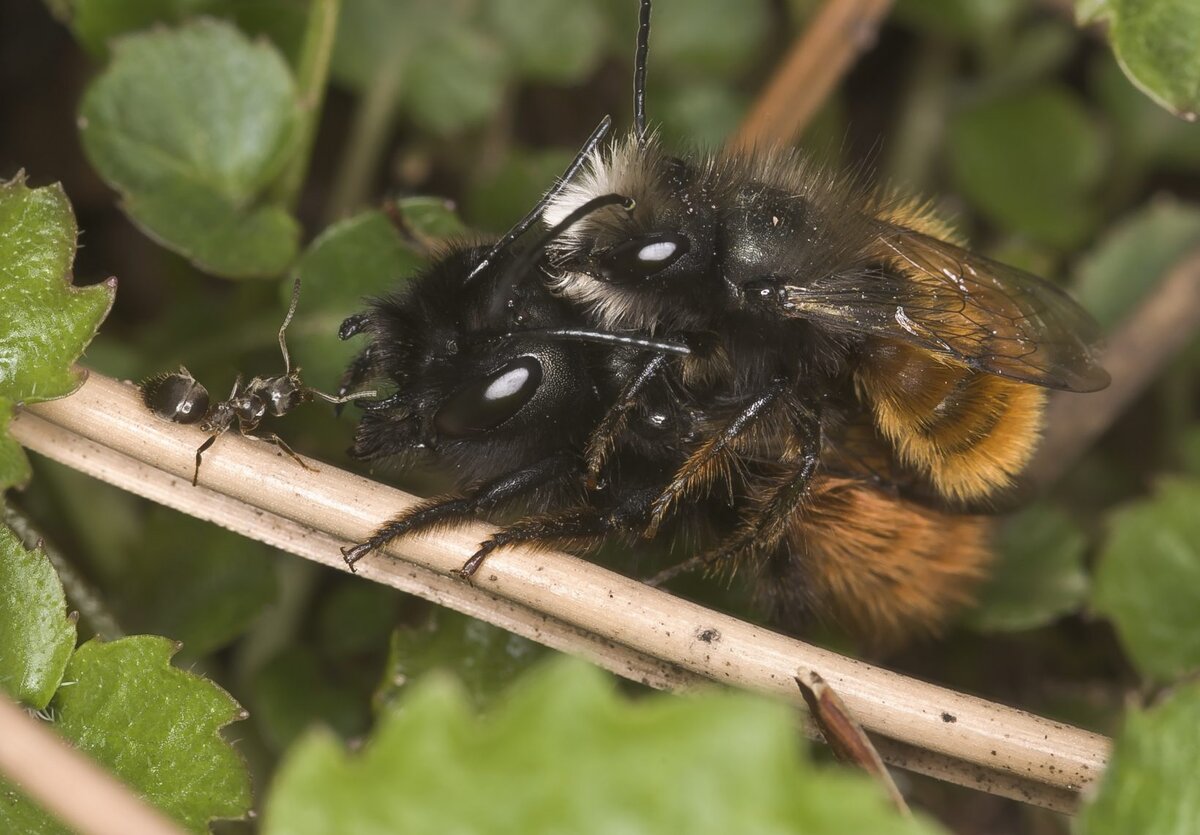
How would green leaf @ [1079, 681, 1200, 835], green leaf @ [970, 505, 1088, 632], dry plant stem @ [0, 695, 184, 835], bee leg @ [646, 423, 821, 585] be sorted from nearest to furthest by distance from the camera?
dry plant stem @ [0, 695, 184, 835]
green leaf @ [1079, 681, 1200, 835]
bee leg @ [646, 423, 821, 585]
green leaf @ [970, 505, 1088, 632]

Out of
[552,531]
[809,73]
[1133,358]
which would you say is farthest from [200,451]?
[1133,358]

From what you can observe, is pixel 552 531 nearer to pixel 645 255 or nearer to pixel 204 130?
pixel 645 255

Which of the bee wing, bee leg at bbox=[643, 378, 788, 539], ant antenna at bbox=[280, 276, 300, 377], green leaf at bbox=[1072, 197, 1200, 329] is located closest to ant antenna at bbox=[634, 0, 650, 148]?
the bee wing

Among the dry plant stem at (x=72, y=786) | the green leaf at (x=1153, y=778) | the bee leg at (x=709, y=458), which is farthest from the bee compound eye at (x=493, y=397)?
the green leaf at (x=1153, y=778)

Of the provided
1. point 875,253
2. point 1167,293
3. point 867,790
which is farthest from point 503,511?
point 1167,293

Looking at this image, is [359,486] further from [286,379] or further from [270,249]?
[270,249]

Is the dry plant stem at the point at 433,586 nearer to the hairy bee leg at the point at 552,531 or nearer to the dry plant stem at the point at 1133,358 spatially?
the hairy bee leg at the point at 552,531

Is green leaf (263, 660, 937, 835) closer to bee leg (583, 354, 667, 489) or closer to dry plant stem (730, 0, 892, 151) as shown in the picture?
bee leg (583, 354, 667, 489)
